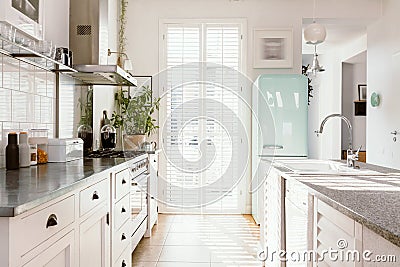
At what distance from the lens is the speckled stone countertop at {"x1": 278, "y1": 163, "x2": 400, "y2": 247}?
1.24 m

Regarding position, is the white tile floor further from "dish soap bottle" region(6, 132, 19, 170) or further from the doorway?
the doorway

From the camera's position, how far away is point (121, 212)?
3.20m

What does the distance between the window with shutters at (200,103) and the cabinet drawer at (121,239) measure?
255 cm

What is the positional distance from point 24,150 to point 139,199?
1672 mm

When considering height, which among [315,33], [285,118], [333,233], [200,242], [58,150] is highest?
[315,33]

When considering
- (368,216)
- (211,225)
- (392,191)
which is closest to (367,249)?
(368,216)

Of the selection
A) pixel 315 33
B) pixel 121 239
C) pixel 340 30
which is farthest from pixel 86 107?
pixel 340 30

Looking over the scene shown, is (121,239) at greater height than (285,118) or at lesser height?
lesser

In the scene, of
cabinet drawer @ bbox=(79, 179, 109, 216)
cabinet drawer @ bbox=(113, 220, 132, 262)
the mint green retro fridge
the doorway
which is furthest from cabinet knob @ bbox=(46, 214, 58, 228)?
the doorway

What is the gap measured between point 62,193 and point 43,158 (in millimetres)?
1288

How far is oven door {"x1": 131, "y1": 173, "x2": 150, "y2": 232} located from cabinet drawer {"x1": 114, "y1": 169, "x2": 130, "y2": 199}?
30 cm

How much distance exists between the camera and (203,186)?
6.12 metres

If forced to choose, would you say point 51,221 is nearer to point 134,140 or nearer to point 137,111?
point 134,140

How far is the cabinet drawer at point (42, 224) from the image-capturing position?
137 cm
